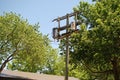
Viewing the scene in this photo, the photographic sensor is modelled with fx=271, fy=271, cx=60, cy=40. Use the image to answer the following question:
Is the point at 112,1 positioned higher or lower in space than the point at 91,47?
higher

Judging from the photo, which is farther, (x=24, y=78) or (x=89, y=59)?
(x=24, y=78)

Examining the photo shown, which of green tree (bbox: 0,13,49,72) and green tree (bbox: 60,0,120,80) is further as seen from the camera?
green tree (bbox: 0,13,49,72)

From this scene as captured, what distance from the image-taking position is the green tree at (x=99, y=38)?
2998 cm

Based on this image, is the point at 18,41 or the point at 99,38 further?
the point at 18,41

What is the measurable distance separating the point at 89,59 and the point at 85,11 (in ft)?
22.5

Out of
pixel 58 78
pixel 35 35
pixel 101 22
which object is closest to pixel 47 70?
pixel 58 78

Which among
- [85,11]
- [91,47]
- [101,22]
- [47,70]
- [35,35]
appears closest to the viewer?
[101,22]

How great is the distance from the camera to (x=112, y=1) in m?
33.9

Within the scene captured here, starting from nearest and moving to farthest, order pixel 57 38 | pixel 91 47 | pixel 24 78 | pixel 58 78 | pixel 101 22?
1. pixel 57 38
2. pixel 101 22
3. pixel 91 47
4. pixel 24 78
5. pixel 58 78

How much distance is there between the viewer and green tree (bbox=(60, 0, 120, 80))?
98.4ft

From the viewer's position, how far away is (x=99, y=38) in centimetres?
3038

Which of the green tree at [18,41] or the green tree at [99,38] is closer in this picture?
the green tree at [99,38]

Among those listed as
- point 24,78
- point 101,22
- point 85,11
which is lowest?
point 24,78

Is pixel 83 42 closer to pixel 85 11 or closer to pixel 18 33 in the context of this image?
pixel 85 11
